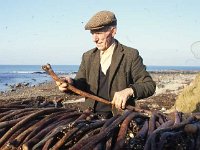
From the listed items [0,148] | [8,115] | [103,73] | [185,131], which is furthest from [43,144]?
[103,73]

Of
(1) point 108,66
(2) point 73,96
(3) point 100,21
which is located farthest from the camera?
(2) point 73,96

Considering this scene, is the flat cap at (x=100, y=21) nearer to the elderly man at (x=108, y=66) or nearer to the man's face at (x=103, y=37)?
the elderly man at (x=108, y=66)

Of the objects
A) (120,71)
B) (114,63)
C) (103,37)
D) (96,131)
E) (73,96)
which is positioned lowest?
(73,96)

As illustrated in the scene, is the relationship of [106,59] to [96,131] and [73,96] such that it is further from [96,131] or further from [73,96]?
[73,96]

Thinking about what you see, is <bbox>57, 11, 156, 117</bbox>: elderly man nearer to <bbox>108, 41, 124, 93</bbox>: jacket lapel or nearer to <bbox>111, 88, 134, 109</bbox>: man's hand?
<bbox>108, 41, 124, 93</bbox>: jacket lapel

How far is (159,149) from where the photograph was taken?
2.60 m

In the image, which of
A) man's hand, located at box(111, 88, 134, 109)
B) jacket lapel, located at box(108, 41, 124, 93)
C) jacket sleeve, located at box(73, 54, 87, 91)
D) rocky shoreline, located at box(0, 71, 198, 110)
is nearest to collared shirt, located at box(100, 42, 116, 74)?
jacket lapel, located at box(108, 41, 124, 93)

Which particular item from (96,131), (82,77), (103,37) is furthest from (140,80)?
(96,131)

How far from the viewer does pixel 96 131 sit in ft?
9.11

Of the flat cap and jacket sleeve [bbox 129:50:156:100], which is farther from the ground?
the flat cap

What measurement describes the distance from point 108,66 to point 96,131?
304 cm

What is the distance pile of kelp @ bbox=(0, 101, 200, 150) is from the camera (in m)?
2.63

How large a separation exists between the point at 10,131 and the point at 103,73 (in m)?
2.94

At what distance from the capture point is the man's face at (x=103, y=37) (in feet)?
18.6
